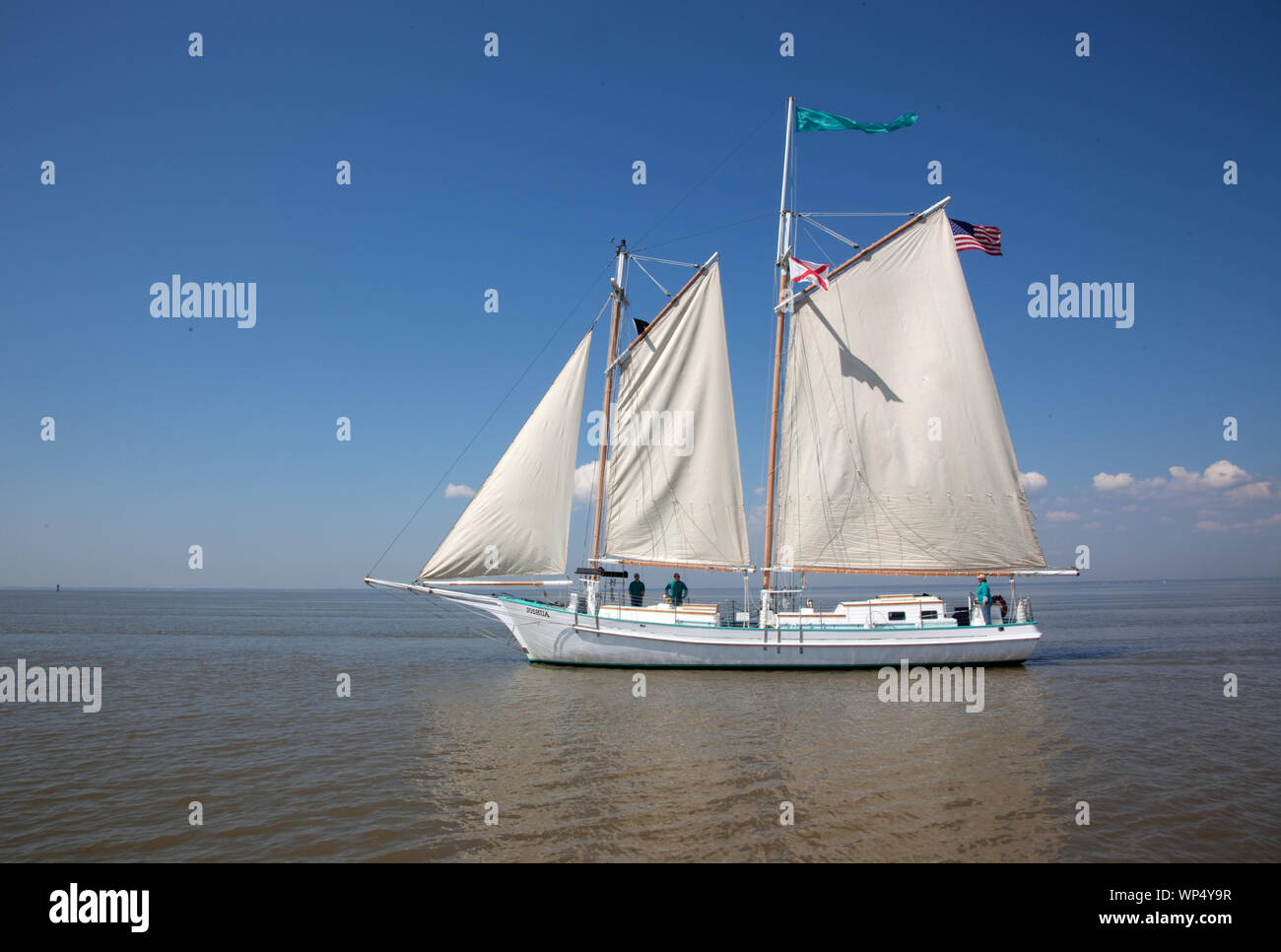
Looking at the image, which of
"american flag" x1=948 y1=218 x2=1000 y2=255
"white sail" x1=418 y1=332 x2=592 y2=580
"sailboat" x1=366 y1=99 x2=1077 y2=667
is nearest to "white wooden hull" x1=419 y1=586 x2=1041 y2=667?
"sailboat" x1=366 y1=99 x2=1077 y2=667

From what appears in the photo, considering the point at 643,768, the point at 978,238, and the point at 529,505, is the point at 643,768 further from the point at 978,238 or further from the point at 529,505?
the point at 978,238

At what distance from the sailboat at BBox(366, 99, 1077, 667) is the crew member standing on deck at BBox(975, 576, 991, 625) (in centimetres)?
25

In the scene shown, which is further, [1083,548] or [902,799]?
[1083,548]

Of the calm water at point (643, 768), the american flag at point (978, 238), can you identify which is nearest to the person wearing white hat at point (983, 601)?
the calm water at point (643, 768)

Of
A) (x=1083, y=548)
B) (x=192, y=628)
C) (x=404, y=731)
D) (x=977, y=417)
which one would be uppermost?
(x=977, y=417)

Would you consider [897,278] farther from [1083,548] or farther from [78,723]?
[78,723]

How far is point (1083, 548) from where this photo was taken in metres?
31.0

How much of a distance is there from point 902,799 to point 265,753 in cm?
1418

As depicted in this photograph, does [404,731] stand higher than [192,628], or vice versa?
[404,731]

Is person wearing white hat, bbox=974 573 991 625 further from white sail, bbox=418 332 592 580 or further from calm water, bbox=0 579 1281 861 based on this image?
white sail, bbox=418 332 592 580

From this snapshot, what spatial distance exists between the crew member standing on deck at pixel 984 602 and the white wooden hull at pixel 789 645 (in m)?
0.58

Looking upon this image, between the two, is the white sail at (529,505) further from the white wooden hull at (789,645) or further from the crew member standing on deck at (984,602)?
the crew member standing on deck at (984,602)
